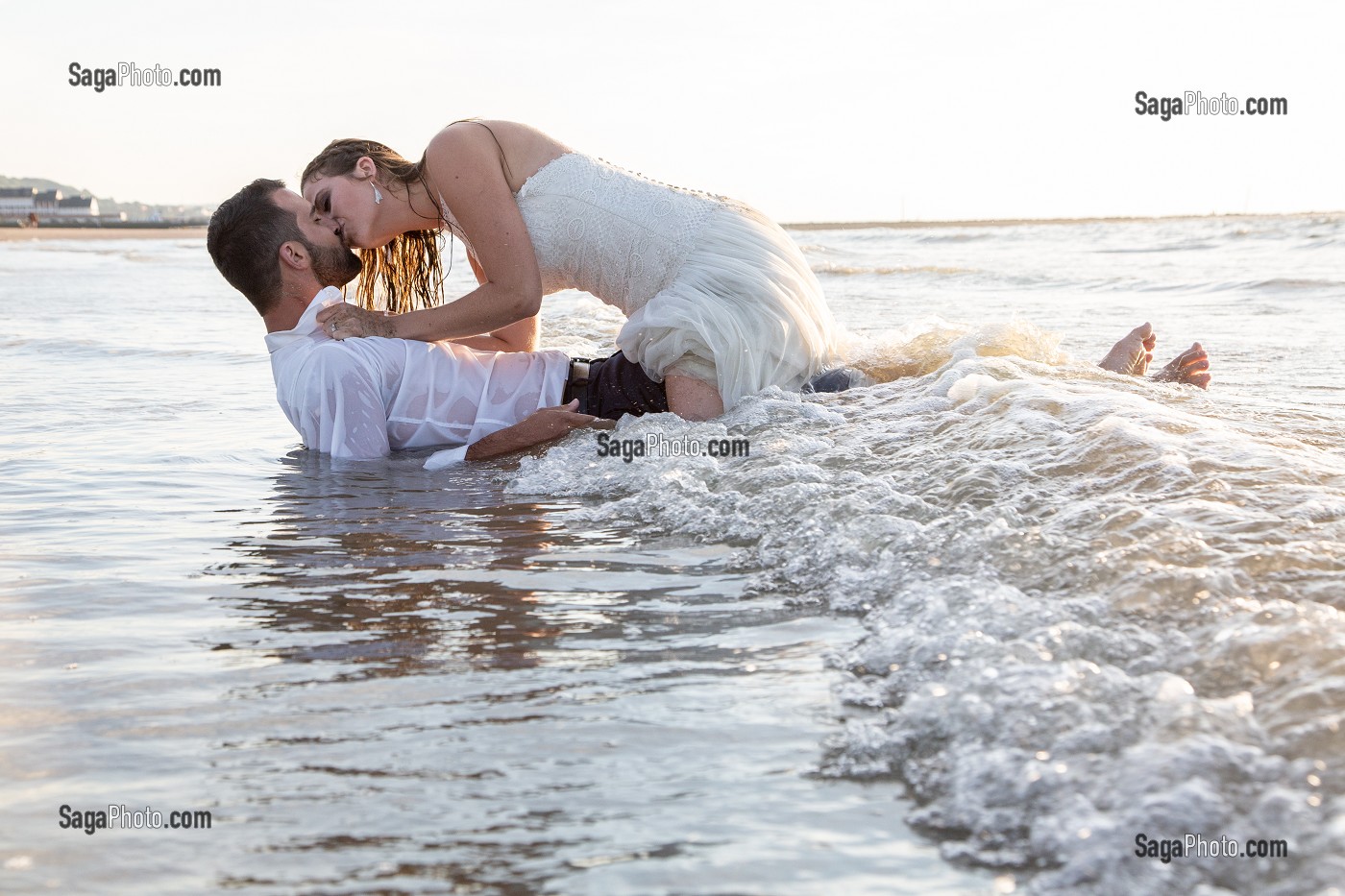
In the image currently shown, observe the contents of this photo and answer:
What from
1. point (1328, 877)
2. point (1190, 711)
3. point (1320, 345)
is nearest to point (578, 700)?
point (1190, 711)

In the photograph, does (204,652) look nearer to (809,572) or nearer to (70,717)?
(70,717)

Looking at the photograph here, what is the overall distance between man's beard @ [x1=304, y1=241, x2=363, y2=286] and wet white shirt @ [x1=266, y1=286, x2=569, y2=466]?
5 centimetres

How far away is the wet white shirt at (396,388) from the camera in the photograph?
461 centimetres

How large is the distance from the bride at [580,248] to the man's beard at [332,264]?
68 millimetres

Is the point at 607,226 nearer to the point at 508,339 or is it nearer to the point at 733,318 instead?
the point at 733,318

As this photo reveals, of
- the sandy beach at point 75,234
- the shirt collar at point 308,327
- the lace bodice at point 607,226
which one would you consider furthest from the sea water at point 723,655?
the sandy beach at point 75,234

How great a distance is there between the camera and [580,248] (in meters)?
4.62

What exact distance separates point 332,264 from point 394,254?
410 mm

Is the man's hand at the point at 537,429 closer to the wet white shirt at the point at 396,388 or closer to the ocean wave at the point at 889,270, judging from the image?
the wet white shirt at the point at 396,388

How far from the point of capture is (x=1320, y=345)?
8.11m

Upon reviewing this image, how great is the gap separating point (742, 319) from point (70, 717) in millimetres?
2936

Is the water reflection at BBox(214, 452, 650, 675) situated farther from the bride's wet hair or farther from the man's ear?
the bride's wet hair

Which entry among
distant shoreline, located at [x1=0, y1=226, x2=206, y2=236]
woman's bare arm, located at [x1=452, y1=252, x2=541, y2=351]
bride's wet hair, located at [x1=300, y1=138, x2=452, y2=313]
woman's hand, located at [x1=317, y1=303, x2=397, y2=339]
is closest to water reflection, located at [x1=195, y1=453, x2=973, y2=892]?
woman's hand, located at [x1=317, y1=303, x2=397, y2=339]

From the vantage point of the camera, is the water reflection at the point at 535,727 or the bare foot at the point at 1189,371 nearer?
the water reflection at the point at 535,727
